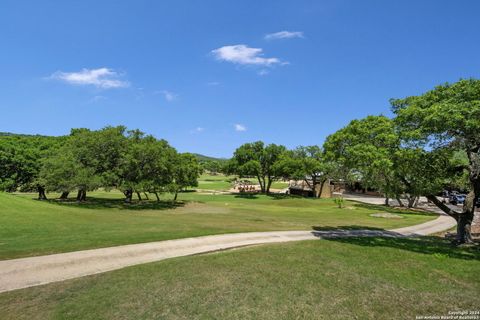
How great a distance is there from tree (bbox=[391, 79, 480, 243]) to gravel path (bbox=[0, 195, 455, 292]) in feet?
24.7

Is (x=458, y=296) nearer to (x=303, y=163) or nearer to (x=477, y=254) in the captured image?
(x=477, y=254)

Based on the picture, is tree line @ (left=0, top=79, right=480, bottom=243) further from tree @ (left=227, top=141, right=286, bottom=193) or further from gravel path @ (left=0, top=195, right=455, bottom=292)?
gravel path @ (left=0, top=195, right=455, bottom=292)

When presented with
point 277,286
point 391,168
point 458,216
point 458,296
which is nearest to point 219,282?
point 277,286

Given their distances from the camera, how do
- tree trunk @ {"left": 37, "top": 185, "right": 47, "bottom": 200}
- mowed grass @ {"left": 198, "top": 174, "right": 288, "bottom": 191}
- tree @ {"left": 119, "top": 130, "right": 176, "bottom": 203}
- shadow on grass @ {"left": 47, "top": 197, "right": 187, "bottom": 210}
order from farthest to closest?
mowed grass @ {"left": 198, "top": 174, "right": 288, "bottom": 191}
tree trunk @ {"left": 37, "top": 185, "right": 47, "bottom": 200}
tree @ {"left": 119, "top": 130, "right": 176, "bottom": 203}
shadow on grass @ {"left": 47, "top": 197, "right": 187, "bottom": 210}

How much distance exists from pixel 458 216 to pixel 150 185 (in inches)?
1194

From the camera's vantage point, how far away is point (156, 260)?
1196 cm

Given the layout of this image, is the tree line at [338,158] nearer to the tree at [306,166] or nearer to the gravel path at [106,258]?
the tree at [306,166]

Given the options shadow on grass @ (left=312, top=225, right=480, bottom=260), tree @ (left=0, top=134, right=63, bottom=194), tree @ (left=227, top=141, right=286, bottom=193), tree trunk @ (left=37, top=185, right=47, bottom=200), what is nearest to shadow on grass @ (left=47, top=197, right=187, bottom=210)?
tree trunk @ (left=37, top=185, right=47, bottom=200)

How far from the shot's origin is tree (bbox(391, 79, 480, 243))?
13117 mm

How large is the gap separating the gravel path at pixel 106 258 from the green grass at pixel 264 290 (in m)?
0.85

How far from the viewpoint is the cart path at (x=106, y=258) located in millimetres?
9703

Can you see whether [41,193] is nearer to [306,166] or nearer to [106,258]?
[106,258]

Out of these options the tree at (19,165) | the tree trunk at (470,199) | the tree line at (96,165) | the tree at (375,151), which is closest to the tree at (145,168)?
the tree line at (96,165)

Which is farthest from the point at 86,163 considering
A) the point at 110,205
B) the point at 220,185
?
the point at 220,185
